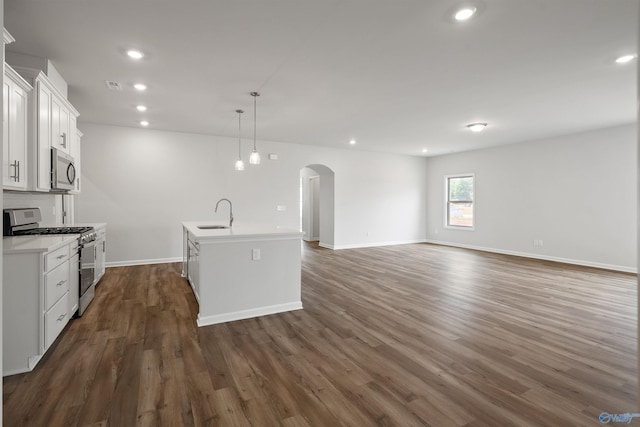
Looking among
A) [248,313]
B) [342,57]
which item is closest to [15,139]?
[248,313]

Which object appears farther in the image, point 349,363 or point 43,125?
point 43,125

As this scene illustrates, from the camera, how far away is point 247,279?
3357 mm

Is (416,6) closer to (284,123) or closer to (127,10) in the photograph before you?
(127,10)

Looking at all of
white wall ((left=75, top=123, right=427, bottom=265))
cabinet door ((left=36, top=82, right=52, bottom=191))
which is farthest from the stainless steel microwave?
white wall ((left=75, top=123, right=427, bottom=265))

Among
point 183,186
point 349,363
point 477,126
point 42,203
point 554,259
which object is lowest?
point 349,363

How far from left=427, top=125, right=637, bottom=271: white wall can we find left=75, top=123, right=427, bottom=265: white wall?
9.60 feet

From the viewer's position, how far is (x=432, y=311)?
3.54 metres

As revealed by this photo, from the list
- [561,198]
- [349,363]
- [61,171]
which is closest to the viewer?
[349,363]

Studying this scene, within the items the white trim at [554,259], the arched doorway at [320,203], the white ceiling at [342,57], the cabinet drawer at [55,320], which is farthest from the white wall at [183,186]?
the white trim at [554,259]

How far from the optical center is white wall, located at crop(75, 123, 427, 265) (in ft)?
18.8

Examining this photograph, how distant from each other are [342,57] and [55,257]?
3.12 meters

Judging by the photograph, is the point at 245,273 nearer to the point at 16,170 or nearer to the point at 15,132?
the point at 16,170

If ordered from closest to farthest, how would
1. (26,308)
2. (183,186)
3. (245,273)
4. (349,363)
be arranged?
1. (26,308)
2. (349,363)
3. (245,273)
4. (183,186)

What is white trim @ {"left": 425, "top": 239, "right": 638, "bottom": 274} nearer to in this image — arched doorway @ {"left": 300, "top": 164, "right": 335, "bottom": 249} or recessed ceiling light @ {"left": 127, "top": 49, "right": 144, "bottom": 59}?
arched doorway @ {"left": 300, "top": 164, "right": 335, "bottom": 249}
